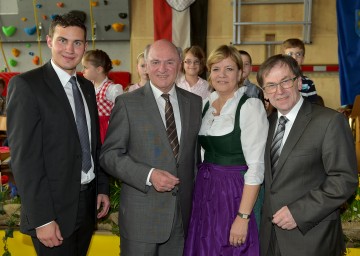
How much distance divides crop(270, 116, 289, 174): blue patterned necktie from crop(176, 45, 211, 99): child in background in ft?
7.16

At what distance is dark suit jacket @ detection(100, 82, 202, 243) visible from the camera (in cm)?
191

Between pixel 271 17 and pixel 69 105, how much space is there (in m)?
5.45

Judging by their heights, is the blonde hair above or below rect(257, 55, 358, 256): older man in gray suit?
above

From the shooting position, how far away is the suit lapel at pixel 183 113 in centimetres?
197

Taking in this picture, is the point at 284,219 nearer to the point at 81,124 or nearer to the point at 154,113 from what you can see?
the point at 154,113

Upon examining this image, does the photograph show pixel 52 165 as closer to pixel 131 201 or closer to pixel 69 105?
pixel 69 105

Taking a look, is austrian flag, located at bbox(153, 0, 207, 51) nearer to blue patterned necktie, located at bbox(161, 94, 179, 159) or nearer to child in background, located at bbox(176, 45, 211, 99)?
child in background, located at bbox(176, 45, 211, 99)

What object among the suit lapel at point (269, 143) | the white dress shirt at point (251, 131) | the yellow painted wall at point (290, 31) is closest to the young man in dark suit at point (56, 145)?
the white dress shirt at point (251, 131)

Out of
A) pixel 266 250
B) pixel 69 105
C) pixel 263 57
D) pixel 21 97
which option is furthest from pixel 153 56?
pixel 263 57

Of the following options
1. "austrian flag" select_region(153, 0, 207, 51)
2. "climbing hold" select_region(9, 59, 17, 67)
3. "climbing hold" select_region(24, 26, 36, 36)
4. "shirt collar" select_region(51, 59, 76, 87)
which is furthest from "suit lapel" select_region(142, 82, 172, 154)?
"climbing hold" select_region(9, 59, 17, 67)

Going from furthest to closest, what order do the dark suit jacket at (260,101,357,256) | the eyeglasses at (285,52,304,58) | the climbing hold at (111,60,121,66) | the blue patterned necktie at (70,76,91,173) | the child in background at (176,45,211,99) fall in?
the climbing hold at (111,60,121,66) → the child in background at (176,45,211,99) → the eyeglasses at (285,52,304,58) → the blue patterned necktie at (70,76,91,173) → the dark suit jacket at (260,101,357,256)

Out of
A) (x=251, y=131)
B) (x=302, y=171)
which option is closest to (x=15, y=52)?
(x=251, y=131)

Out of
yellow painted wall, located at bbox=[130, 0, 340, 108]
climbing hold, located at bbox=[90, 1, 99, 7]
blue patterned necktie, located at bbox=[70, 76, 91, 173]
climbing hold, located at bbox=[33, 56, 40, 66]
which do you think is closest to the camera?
blue patterned necktie, located at bbox=[70, 76, 91, 173]

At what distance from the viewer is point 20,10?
23.1 ft
